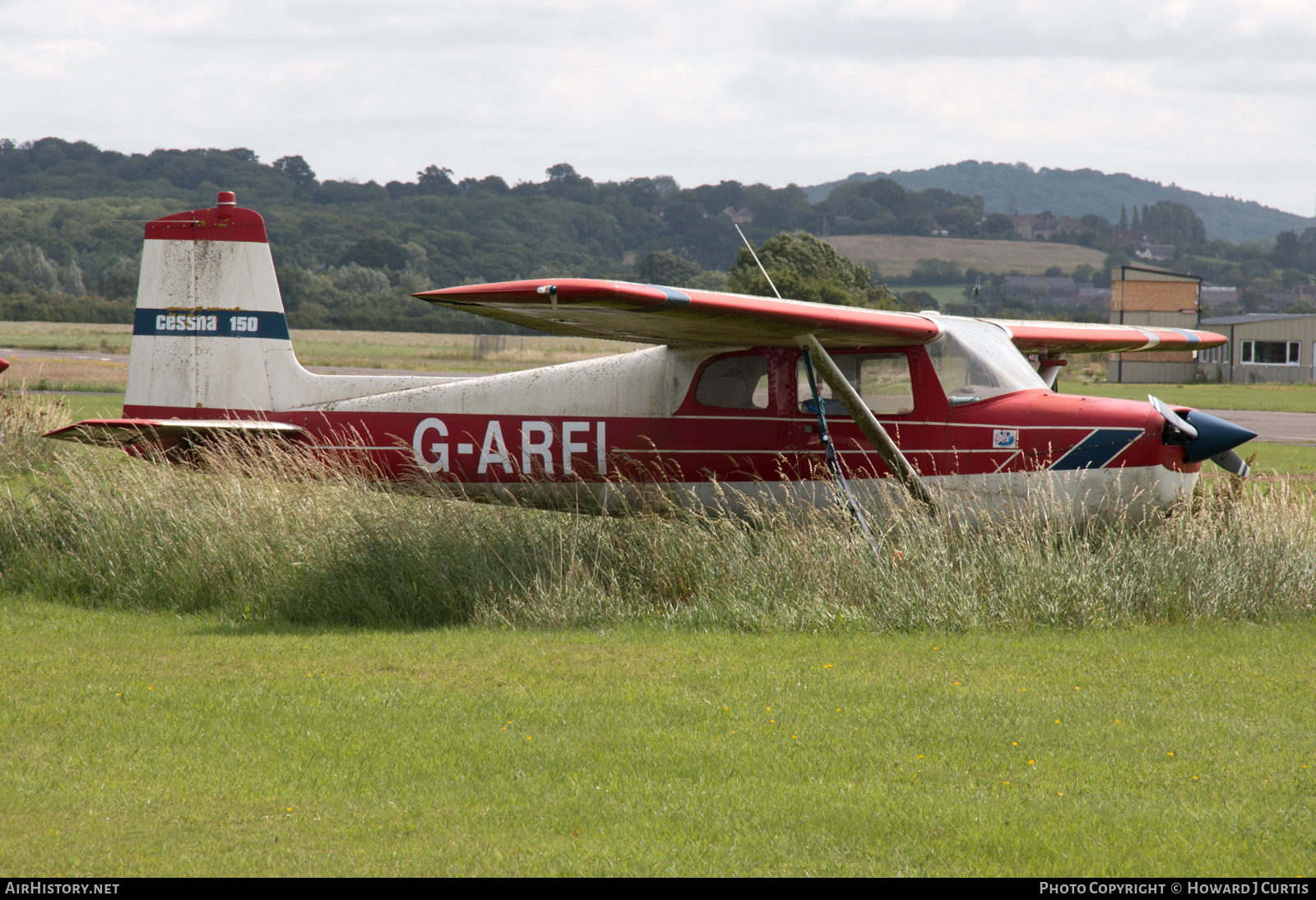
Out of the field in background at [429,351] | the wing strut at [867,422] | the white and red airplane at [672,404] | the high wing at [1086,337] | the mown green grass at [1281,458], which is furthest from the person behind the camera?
the field in background at [429,351]

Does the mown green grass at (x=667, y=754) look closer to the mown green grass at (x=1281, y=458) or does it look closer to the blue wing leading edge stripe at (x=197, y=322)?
the blue wing leading edge stripe at (x=197, y=322)

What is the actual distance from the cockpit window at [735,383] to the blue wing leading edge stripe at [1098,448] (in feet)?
8.32

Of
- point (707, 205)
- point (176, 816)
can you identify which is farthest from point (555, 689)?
point (707, 205)

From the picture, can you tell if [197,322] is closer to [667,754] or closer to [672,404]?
[672,404]

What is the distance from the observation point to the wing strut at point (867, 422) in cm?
883

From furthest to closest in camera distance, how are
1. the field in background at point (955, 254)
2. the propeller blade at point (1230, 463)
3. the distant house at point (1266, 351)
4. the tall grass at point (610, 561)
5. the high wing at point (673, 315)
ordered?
the field in background at point (955, 254)
the distant house at point (1266, 351)
the propeller blade at point (1230, 463)
the tall grass at point (610, 561)
the high wing at point (673, 315)

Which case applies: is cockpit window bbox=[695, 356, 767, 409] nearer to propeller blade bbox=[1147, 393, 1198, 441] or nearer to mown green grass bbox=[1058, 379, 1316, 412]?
propeller blade bbox=[1147, 393, 1198, 441]

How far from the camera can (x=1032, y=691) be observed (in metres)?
6.25

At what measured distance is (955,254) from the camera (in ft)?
610

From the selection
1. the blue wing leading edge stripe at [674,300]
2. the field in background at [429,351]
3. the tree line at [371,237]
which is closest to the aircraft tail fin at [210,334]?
the blue wing leading edge stripe at [674,300]

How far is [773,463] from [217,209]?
20.6 feet

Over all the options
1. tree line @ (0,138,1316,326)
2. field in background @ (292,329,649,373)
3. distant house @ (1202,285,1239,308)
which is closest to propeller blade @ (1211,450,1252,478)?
field in background @ (292,329,649,373)

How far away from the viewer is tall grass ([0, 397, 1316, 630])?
808 centimetres

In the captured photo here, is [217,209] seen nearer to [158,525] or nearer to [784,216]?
[158,525]
